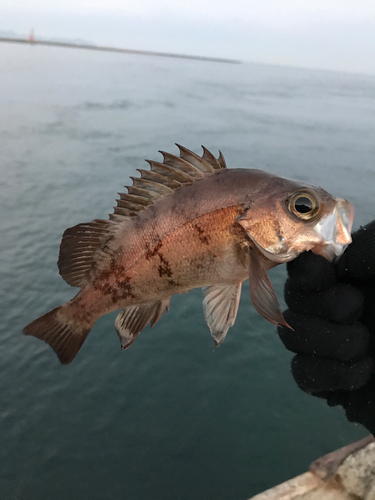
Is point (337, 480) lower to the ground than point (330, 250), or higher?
lower

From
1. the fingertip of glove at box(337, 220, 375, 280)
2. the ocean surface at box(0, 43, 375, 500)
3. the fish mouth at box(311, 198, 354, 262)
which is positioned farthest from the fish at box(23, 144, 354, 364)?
the ocean surface at box(0, 43, 375, 500)

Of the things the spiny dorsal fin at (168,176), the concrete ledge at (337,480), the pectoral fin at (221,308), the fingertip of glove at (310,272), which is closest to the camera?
the fingertip of glove at (310,272)

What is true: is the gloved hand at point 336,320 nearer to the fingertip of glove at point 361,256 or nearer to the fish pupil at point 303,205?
the fingertip of glove at point 361,256

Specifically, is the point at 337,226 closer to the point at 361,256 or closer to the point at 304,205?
the point at 304,205

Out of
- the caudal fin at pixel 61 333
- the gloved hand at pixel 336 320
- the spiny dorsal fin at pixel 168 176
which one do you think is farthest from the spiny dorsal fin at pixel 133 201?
the gloved hand at pixel 336 320

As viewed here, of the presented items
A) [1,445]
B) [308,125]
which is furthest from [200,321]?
[308,125]

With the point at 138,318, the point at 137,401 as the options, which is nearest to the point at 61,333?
the point at 138,318
